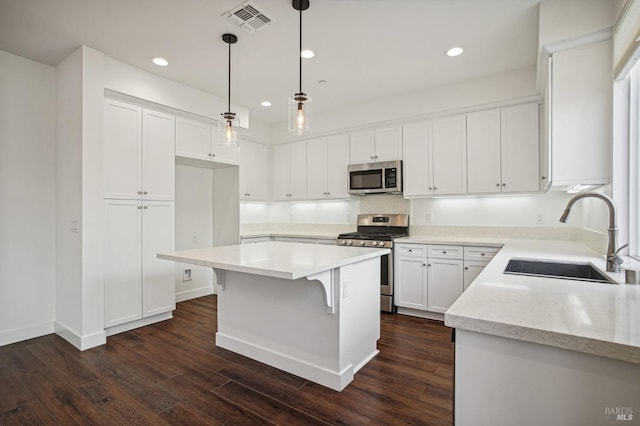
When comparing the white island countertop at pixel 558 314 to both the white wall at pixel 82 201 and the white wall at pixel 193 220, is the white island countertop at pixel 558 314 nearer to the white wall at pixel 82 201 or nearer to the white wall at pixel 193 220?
the white wall at pixel 82 201

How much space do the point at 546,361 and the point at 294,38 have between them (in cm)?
291

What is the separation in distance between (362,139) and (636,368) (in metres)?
3.98

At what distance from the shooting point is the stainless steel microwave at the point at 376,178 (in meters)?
4.12

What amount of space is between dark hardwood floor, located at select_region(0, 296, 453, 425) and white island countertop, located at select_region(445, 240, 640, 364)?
1.09 m

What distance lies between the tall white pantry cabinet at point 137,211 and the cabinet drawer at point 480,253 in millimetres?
3399

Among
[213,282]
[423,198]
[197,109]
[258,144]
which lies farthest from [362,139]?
[213,282]

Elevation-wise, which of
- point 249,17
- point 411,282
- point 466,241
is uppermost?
point 249,17

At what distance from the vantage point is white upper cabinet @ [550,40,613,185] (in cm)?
212

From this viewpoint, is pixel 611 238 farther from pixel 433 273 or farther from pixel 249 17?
pixel 249 17

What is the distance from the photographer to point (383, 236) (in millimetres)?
3992

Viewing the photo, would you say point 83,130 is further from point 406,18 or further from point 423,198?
point 423,198

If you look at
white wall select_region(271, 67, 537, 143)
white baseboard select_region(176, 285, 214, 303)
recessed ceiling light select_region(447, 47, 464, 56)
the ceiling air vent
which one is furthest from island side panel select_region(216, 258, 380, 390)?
white wall select_region(271, 67, 537, 143)

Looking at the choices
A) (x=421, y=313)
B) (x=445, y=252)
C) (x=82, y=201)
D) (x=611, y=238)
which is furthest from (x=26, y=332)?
(x=611, y=238)

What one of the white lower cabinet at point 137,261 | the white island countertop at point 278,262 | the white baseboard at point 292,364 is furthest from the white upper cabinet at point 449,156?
the white lower cabinet at point 137,261
